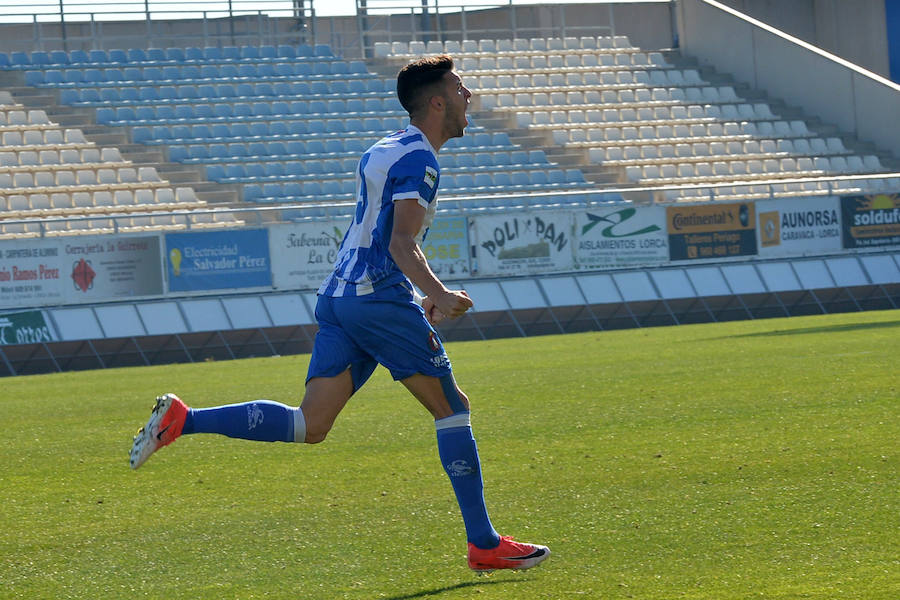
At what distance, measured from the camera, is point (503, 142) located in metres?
31.0

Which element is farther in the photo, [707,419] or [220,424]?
[707,419]

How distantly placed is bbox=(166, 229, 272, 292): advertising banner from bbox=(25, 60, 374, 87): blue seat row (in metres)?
8.92

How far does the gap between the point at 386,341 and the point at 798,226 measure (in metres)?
21.4

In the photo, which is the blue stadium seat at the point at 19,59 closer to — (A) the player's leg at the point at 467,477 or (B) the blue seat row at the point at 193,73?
(B) the blue seat row at the point at 193,73

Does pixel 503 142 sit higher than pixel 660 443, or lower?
higher

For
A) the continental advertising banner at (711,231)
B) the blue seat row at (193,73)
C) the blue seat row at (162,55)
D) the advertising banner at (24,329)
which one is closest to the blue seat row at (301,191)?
the blue seat row at (193,73)

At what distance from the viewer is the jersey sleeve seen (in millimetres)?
5125

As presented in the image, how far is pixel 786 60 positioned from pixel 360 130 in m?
11.6

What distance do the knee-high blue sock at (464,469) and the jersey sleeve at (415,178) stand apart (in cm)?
92

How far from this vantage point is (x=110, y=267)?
72.9ft


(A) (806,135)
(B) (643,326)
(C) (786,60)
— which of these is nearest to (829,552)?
(B) (643,326)

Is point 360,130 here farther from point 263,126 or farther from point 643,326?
point 643,326

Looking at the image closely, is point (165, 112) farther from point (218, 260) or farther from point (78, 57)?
point (218, 260)

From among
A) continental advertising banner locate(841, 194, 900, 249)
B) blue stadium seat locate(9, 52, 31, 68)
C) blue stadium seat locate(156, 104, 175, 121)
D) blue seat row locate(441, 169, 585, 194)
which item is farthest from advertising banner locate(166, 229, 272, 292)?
continental advertising banner locate(841, 194, 900, 249)
